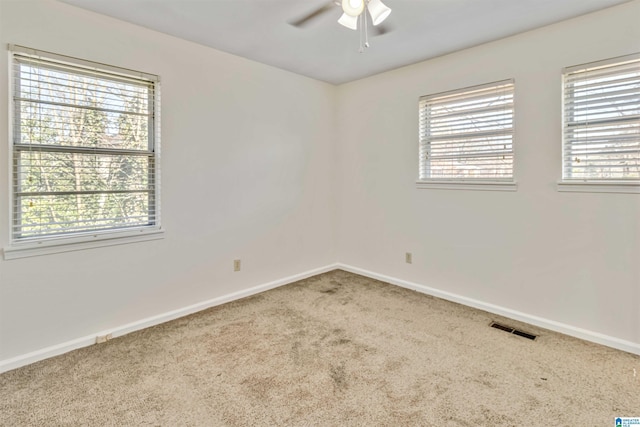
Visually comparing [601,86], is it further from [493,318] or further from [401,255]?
[401,255]

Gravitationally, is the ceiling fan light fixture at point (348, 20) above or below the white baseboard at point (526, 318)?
above

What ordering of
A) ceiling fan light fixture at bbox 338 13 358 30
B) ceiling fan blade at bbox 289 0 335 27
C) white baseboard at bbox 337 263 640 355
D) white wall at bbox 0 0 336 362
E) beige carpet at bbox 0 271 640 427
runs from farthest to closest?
1. white baseboard at bbox 337 263 640 355
2. white wall at bbox 0 0 336 362
3. ceiling fan blade at bbox 289 0 335 27
4. ceiling fan light fixture at bbox 338 13 358 30
5. beige carpet at bbox 0 271 640 427

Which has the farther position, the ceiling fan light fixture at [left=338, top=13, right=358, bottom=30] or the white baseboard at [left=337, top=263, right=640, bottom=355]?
the white baseboard at [left=337, top=263, right=640, bottom=355]

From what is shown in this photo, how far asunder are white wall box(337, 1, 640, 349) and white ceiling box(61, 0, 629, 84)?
8.4 inches

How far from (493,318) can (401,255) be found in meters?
1.12

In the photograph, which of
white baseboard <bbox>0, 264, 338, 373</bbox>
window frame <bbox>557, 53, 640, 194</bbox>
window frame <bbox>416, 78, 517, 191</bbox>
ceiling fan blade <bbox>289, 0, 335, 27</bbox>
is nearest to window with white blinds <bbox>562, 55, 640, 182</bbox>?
window frame <bbox>557, 53, 640, 194</bbox>

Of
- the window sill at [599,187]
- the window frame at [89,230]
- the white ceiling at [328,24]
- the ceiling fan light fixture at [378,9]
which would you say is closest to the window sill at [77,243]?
the window frame at [89,230]

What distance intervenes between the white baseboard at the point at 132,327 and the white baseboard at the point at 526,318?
128 cm

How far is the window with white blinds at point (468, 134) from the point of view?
2.90m

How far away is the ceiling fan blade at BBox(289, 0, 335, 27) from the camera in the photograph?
2108 mm

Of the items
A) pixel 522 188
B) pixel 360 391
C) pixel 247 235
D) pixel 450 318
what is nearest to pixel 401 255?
pixel 450 318

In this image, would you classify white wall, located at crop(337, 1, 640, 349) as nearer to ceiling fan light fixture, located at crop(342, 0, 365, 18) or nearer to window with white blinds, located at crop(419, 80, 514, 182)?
window with white blinds, located at crop(419, 80, 514, 182)

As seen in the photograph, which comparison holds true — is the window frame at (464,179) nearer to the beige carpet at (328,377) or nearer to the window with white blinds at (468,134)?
the window with white blinds at (468,134)

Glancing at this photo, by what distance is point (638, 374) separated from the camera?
81.0 inches
